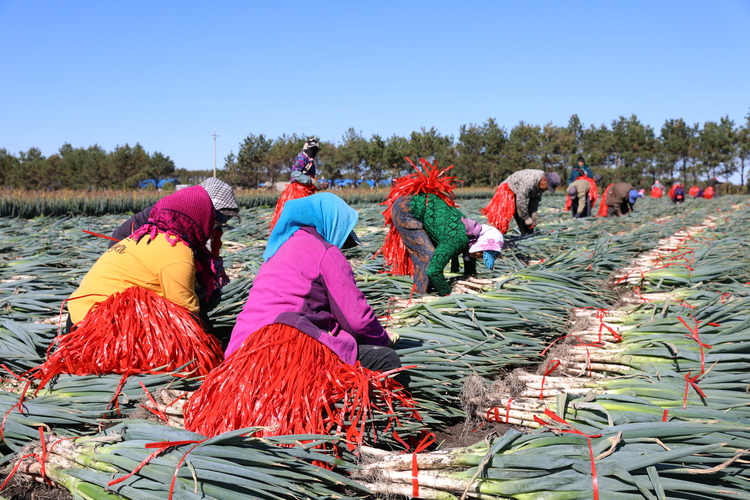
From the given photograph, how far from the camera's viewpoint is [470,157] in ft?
114

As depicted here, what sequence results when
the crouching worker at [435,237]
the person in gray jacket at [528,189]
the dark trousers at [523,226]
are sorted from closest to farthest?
the crouching worker at [435,237] → the person in gray jacket at [528,189] → the dark trousers at [523,226]

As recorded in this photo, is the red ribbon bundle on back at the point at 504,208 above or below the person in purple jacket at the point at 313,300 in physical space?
above

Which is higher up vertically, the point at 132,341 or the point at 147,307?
the point at 147,307

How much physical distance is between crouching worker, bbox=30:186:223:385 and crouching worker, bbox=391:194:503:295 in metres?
1.54

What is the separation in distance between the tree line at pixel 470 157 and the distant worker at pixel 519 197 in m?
25.3

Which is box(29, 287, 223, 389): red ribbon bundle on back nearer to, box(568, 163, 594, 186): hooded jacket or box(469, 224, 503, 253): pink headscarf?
box(469, 224, 503, 253): pink headscarf

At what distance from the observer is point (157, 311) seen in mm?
2236

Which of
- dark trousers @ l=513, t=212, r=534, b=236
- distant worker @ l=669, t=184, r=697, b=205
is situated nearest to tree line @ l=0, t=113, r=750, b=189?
distant worker @ l=669, t=184, r=697, b=205

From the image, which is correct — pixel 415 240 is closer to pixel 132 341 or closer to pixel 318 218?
pixel 318 218

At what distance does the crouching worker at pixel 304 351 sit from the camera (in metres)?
1.66

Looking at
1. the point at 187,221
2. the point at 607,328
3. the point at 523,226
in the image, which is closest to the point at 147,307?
the point at 187,221

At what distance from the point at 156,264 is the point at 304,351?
950 mm

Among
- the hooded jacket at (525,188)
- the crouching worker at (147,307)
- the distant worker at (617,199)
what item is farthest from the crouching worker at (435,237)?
the distant worker at (617,199)

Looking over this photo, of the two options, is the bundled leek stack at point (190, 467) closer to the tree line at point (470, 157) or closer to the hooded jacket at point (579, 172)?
the hooded jacket at point (579, 172)
